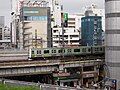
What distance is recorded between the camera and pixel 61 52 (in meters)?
59.5

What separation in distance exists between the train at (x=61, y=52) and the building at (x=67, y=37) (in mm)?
33392

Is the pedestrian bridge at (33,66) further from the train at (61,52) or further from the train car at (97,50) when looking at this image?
the train car at (97,50)

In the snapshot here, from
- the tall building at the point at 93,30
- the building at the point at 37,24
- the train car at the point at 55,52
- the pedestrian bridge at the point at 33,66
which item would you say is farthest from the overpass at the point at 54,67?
the tall building at the point at 93,30

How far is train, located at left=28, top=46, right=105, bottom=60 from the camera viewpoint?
56531mm

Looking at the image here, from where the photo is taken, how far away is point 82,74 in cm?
5494

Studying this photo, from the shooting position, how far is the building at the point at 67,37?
97.0 meters

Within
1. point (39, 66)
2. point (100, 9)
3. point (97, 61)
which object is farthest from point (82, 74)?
point (100, 9)

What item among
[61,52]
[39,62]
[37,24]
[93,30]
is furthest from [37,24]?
[39,62]

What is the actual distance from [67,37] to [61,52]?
40.9 m

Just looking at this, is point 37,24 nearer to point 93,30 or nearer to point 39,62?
point 93,30

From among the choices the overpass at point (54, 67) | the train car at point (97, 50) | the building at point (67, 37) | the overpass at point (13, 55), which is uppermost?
the building at point (67, 37)

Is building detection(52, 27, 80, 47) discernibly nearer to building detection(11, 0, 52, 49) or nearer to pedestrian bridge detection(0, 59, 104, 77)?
building detection(11, 0, 52, 49)

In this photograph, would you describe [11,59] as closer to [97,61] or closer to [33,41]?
[97,61]

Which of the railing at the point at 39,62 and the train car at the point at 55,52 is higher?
the train car at the point at 55,52
